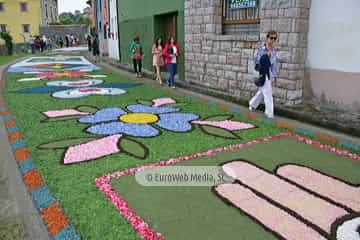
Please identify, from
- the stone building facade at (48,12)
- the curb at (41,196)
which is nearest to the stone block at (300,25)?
the curb at (41,196)

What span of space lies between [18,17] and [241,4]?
5221 cm

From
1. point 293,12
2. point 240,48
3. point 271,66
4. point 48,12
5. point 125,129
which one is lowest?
point 125,129

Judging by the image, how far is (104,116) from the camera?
7.18m

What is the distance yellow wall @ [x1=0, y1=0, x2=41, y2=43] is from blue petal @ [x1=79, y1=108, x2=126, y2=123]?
50.0 m

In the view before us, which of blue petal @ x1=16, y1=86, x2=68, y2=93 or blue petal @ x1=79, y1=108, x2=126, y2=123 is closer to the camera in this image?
blue petal @ x1=79, y1=108, x2=126, y2=123

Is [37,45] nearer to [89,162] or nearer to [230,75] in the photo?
[230,75]

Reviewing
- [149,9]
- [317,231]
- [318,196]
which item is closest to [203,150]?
[318,196]

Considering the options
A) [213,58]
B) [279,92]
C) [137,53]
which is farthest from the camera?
[137,53]

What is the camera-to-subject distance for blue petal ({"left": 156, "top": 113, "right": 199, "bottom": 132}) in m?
6.23

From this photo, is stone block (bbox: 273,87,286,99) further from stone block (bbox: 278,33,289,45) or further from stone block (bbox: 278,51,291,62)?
stone block (bbox: 278,33,289,45)

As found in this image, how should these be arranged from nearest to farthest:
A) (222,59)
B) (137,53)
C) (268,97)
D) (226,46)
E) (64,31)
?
1. (268,97)
2. (226,46)
3. (222,59)
4. (137,53)
5. (64,31)

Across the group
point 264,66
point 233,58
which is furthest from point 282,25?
point 233,58

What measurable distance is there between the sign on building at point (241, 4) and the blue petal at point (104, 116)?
4.35 m

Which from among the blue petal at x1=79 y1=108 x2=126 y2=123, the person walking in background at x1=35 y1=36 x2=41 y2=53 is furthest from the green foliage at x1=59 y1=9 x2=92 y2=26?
the blue petal at x1=79 y1=108 x2=126 y2=123
